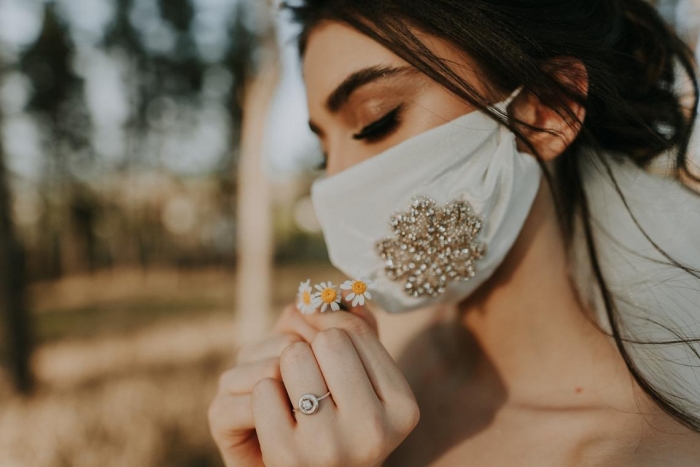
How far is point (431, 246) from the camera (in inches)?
58.6

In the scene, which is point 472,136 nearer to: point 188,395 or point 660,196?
point 660,196

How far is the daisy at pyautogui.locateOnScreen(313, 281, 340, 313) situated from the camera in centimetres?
134

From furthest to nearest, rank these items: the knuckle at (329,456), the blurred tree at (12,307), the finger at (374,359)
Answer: the blurred tree at (12,307)
the finger at (374,359)
the knuckle at (329,456)

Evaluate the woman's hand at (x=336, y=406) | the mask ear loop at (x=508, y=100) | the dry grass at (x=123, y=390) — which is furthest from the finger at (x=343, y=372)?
the dry grass at (x=123, y=390)

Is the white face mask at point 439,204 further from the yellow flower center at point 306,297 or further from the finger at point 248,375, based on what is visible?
the finger at point 248,375

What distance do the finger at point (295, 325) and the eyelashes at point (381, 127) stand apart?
568 mm

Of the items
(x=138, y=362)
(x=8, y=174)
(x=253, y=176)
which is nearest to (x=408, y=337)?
(x=253, y=176)

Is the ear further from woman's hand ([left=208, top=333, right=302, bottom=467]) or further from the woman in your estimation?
woman's hand ([left=208, top=333, right=302, bottom=467])

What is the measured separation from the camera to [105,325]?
9320 millimetres

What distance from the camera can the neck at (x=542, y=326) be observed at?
1595mm

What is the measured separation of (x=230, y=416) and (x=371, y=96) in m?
0.99

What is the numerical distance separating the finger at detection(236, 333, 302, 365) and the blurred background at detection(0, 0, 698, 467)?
100 cm

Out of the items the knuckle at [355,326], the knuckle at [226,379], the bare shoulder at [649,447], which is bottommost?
the bare shoulder at [649,447]

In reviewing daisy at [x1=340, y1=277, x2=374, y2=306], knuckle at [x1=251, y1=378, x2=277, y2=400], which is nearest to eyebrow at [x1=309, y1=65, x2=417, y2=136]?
daisy at [x1=340, y1=277, x2=374, y2=306]
